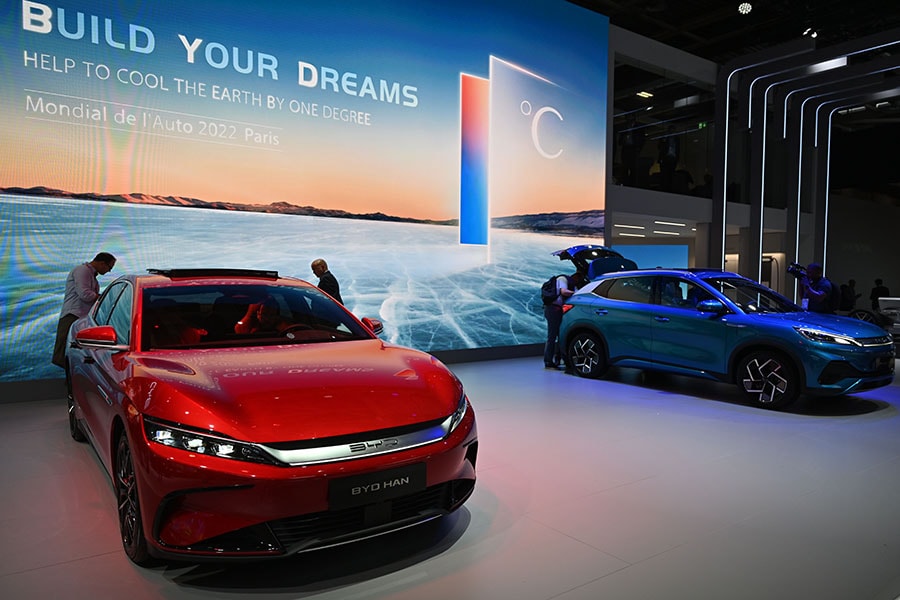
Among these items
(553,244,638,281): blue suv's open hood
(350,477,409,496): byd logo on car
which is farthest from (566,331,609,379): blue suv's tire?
(350,477,409,496): byd logo on car

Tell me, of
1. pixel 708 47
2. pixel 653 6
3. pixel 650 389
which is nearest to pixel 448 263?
pixel 650 389

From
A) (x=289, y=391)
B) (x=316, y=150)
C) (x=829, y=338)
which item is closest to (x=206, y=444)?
(x=289, y=391)

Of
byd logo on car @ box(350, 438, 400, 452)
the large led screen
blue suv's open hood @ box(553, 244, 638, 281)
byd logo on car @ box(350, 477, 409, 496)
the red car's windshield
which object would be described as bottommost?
byd logo on car @ box(350, 477, 409, 496)

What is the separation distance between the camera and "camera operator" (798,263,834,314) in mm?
8258

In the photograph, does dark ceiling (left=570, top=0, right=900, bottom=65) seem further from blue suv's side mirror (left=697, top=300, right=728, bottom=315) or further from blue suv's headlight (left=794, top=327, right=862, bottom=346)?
blue suv's headlight (left=794, top=327, right=862, bottom=346)

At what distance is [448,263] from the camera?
8664mm

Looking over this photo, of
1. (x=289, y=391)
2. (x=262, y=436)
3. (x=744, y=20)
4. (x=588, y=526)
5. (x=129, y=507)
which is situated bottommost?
(x=588, y=526)

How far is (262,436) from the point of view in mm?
2150

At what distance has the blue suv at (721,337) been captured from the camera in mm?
5328

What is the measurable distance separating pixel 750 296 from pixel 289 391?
5532 millimetres

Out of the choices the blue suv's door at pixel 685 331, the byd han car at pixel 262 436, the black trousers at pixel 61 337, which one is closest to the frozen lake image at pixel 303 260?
the black trousers at pixel 61 337

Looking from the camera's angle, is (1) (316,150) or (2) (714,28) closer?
(1) (316,150)

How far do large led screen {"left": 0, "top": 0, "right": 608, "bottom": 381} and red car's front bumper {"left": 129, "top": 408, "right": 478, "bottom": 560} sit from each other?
15.7ft

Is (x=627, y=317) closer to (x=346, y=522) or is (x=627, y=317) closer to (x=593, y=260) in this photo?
(x=593, y=260)
